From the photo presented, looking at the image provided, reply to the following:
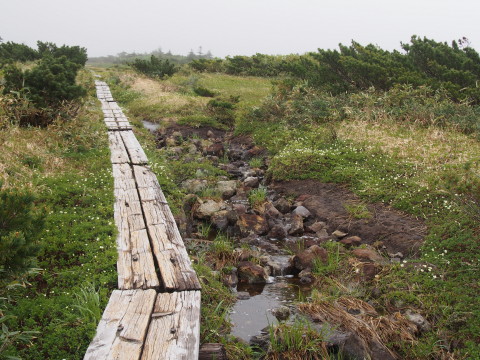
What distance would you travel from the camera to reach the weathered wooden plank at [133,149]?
8180 mm

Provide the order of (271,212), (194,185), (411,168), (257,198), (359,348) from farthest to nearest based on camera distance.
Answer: (194,185), (257,198), (411,168), (271,212), (359,348)

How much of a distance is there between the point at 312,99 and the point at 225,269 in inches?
389

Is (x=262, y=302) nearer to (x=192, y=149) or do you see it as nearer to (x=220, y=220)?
(x=220, y=220)

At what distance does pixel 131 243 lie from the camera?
4750 millimetres

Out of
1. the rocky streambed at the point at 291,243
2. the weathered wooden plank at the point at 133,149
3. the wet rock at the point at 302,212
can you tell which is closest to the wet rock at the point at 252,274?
the rocky streambed at the point at 291,243

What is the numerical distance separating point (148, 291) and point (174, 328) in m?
0.60

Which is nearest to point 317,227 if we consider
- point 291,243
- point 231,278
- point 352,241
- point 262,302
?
point 291,243

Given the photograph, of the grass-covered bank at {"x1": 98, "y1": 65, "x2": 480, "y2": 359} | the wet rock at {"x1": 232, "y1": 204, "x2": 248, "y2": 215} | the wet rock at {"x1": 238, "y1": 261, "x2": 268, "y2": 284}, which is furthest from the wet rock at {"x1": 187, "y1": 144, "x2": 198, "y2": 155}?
the wet rock at {"x1": 238, "y1": 261, "x2": 268, "y2": 284}

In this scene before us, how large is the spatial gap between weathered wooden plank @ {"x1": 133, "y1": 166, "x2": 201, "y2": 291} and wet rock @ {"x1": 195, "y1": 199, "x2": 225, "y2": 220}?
959mm

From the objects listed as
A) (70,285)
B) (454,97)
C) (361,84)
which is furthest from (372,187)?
(361,84)

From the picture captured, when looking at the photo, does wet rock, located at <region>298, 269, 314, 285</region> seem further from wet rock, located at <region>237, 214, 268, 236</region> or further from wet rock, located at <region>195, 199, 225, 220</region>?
wet rock, located at <region>195, 199, 225, 220</region>

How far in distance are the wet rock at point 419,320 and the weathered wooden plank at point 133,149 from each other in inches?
222

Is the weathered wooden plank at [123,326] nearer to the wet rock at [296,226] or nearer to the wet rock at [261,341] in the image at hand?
the wet rock at [261,341]

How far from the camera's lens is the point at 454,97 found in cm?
1201
